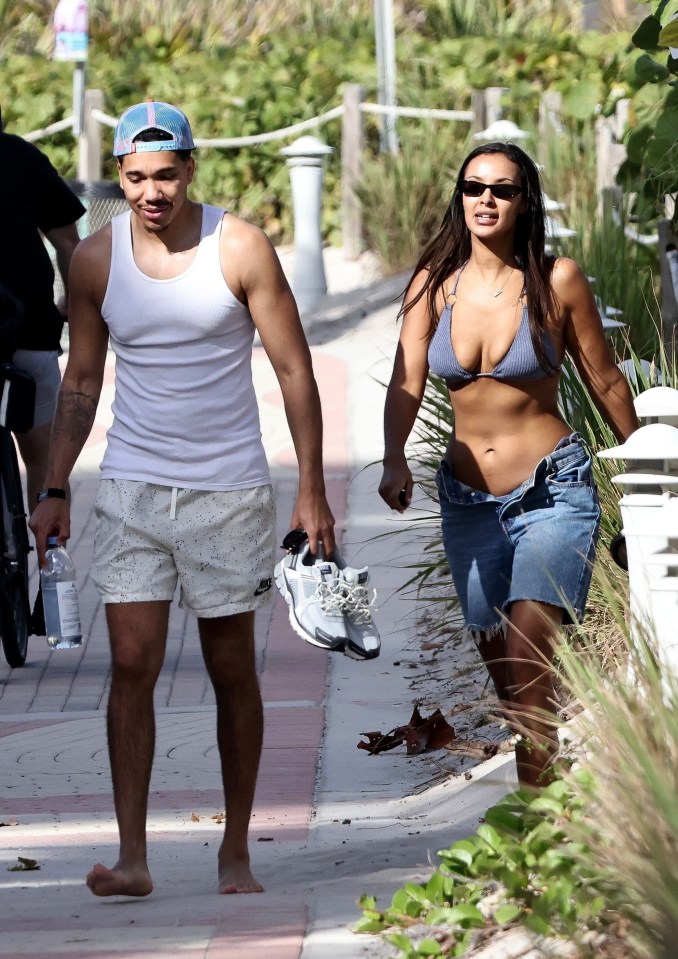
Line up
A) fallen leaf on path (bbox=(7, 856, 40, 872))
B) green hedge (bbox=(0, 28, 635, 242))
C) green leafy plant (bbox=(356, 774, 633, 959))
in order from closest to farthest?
green leafy plant (bbox=(356, 774, 633, 959)), fallen leaf on path (bbox=(7, 856, 40, 872)), green hedge (bbox=(0, 28, 635, 242))

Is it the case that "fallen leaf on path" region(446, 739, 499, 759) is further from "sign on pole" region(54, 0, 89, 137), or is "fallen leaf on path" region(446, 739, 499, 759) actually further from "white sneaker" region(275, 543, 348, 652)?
"sign on pole" region(54, 0, 89, 137)

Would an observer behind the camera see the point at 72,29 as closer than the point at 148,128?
No

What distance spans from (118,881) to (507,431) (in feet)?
4.54

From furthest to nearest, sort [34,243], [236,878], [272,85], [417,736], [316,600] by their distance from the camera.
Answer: [272,85], [34,243], [417,736], [236,878], [316,600]

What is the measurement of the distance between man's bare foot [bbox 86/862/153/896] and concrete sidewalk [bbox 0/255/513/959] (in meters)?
0.04

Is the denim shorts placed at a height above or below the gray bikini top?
below

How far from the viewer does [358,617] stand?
392cm

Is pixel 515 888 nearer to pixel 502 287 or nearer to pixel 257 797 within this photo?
pixel 502 287

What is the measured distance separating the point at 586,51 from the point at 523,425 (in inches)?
474

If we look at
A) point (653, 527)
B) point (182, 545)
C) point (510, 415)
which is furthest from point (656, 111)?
point (182, 545)

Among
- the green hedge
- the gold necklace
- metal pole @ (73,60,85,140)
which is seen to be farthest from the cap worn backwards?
the green hedge

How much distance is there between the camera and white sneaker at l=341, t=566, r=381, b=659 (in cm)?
390

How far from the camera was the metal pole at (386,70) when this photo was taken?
1573cm

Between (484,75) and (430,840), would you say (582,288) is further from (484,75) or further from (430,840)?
(484,75)
